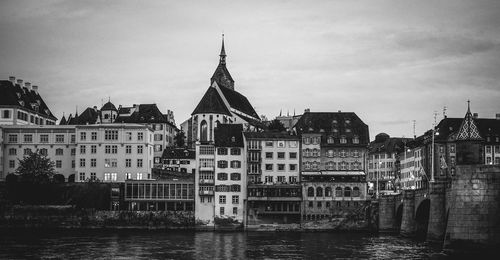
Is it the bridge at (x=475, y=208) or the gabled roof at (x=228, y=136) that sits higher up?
the gabled roof at (x=228, y=136)

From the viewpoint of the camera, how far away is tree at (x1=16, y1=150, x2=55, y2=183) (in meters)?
141

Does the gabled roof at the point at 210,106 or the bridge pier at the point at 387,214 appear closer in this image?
the bridge pier at the point at 387,214

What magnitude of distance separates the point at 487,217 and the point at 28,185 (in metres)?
94.7

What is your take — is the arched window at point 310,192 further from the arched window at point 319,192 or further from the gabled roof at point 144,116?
the gabled roof at point 144,116

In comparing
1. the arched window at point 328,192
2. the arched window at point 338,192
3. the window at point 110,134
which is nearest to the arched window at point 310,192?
the arched window at point 328,192

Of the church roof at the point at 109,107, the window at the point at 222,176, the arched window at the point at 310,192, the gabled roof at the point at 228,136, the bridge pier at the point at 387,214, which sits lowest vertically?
the bridge pier at the point at 387,214

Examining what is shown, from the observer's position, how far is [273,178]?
140 meters

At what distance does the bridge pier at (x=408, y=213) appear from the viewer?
11394 centimetres

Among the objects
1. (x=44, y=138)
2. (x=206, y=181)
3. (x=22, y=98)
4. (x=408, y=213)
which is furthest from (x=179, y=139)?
(x=408, y=213)

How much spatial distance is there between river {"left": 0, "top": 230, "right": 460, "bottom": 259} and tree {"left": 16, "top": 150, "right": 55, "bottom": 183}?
16.1 m

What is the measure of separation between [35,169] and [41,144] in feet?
45.9

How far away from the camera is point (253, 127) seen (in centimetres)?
19425

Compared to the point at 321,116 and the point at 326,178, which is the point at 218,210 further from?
the point at 321,116

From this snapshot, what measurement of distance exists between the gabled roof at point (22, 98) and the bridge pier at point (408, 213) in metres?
95.6
